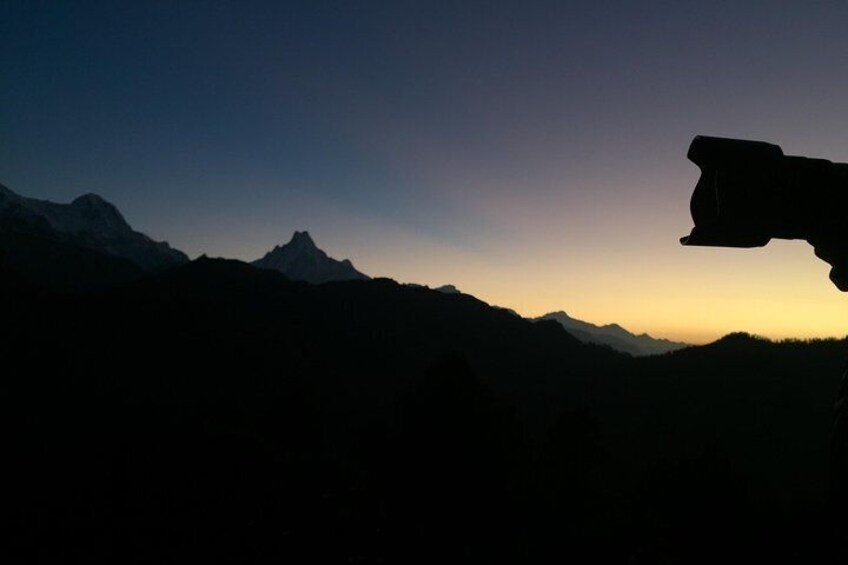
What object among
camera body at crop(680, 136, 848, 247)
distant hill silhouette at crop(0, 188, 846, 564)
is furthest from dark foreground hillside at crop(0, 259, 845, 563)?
camera body at crop(680, 136, 848, 247)

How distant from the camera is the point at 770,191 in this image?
105 inches

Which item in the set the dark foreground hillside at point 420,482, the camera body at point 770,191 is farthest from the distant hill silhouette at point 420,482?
the camera body at point 770,191

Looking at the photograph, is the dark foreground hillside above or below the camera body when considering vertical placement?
below

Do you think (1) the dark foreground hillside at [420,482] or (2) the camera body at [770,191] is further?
(1) the dark foreground hillside at [420,482]

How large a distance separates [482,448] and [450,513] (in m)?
3.84

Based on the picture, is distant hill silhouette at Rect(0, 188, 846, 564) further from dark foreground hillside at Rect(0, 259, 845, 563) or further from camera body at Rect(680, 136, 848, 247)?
camera body at Rect(680, 136, 848, 247)

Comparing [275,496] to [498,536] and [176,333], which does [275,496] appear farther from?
[176,333]

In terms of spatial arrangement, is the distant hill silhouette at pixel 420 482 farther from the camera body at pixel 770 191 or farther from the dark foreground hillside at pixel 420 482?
the camera body at pixel 770 191

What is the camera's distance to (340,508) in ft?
63.7

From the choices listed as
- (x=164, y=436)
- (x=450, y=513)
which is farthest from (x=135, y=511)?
(x=450, y=513)

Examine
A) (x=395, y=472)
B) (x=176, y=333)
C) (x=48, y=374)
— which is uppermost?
(x=395, y=472)

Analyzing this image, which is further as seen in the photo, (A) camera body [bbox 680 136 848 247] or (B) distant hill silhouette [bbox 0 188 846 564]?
(B) distant hill silhouette [bbox 0 188 846 564]

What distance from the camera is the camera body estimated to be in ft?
8.68

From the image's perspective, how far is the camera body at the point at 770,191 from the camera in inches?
104
